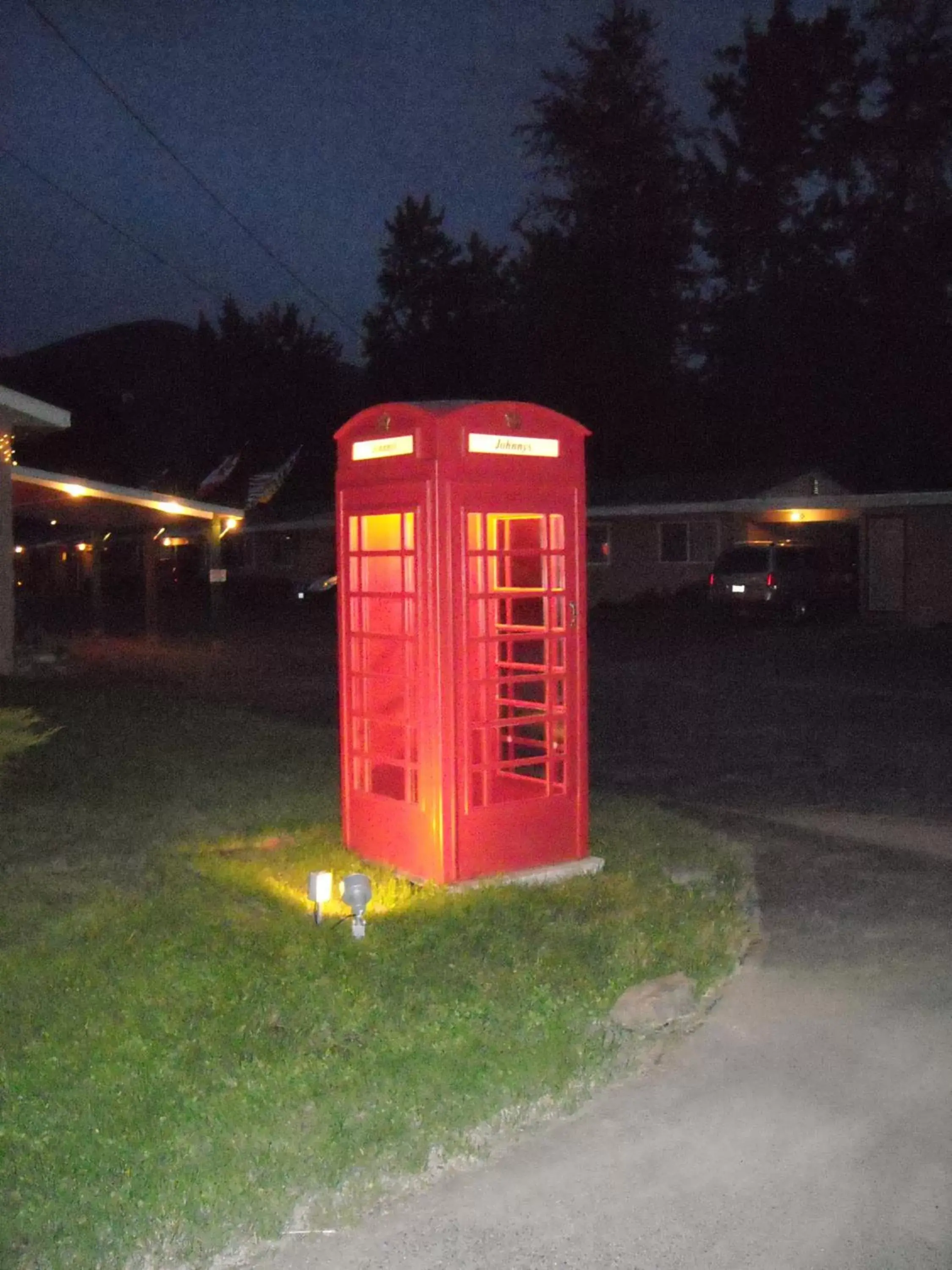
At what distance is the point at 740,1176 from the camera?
5.20 metres

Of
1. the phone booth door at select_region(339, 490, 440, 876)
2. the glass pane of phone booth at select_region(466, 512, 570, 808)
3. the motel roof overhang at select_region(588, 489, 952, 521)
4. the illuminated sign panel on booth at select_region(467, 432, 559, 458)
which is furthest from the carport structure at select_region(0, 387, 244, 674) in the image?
the motel roof overhang at select_region(588, 489, 952, 521)

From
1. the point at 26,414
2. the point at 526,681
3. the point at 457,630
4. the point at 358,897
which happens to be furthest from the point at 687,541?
the point at 358,897

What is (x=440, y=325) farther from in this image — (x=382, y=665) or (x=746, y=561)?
(x=382, y=665)

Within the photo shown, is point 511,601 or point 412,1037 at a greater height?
point 511,601

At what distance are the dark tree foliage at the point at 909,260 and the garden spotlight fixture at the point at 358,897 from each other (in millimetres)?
45431

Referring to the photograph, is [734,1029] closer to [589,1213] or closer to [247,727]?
[589,1213]

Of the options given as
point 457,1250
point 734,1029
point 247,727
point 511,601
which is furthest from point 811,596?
point 457,1250

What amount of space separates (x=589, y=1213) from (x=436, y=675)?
139 inches

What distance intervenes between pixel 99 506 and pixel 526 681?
1857 cm

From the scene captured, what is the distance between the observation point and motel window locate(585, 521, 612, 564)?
39.8 m

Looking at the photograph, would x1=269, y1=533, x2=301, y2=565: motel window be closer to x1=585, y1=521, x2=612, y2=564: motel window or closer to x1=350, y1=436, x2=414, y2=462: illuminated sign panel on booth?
x1=585, y1=521, x2=612, y2=564: motel window

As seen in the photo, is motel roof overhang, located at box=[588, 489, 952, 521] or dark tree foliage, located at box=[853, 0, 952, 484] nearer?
motel roof overhang, located at box=[588, 489, 952, 521]

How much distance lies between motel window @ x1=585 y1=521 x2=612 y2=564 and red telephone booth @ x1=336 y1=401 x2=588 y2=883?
101 feet

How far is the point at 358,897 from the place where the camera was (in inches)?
279
